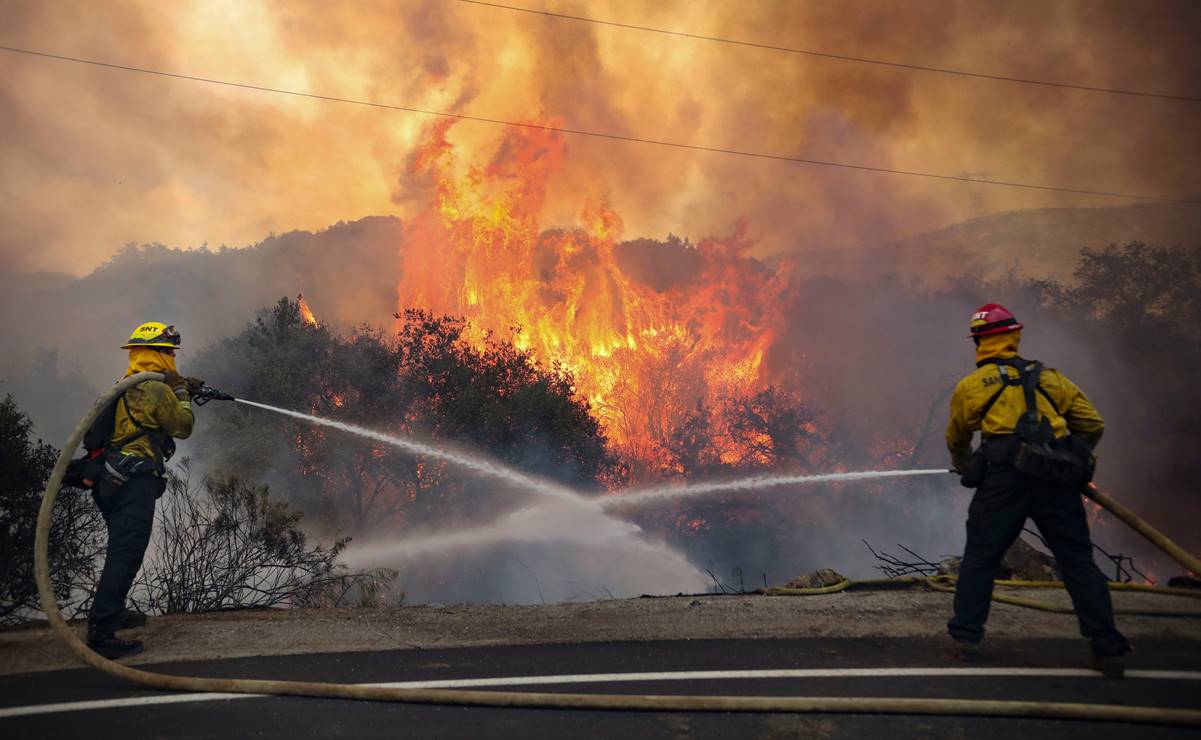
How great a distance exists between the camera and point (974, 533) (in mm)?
4469

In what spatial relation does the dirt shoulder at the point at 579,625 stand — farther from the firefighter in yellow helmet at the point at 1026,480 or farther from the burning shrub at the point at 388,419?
the burning shrub at the point at 388,419

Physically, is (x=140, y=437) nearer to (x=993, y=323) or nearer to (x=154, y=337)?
(x=154, y=337)

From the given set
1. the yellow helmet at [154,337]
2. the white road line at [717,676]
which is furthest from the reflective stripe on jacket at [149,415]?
the white road line at [717,676]

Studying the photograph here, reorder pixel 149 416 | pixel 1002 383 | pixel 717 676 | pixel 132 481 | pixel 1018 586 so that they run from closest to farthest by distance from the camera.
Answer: pixel 717 676, pixel 1002 383, pixel 132 481, pixel 149 416, pixel 1018 586

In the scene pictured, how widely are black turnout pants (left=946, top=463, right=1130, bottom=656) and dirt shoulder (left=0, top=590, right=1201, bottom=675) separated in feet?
2.05

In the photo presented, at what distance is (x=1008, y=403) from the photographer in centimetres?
442

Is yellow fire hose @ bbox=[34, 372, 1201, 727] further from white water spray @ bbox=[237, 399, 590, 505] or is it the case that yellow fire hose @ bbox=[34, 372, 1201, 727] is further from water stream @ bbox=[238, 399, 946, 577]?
white water spray @ bbox=[237, 399, 590, 505]

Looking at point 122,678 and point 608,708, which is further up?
point 608,708

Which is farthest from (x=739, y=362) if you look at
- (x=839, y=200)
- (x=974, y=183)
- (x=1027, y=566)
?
(x=1027, y=566)

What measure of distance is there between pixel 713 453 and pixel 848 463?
Answer: 17.7ft

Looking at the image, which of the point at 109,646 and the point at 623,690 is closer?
the point at 623,690

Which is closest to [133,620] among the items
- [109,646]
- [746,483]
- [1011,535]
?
[109,646]

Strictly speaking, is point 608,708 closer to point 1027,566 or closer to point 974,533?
point 974,533

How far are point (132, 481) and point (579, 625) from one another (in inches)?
116
